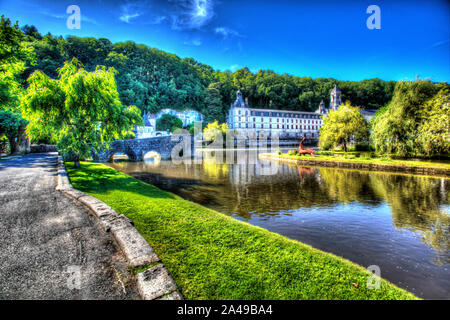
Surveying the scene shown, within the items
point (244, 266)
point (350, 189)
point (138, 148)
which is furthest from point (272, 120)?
point (244, 266)

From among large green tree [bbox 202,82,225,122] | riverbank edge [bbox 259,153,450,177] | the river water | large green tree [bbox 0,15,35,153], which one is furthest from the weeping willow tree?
large green tree [bbox 202,82,225,122]

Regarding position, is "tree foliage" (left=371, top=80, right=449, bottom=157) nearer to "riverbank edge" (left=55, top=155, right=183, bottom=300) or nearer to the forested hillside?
"riverbank edge" (left=55, top=155, right=183, bottom=300)

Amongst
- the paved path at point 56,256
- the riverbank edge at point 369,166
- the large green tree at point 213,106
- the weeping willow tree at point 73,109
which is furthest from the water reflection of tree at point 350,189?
the large green tree at point 213,106

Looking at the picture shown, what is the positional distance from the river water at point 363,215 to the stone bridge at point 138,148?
20.7m

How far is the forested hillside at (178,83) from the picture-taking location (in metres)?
78.2

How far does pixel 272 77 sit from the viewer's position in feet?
397

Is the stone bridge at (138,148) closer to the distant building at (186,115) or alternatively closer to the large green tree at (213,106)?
the distant building at (186,115)

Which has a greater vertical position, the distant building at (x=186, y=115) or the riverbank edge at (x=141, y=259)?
the distant building at (x=186, y=115)

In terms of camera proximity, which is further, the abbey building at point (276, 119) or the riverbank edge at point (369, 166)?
the abbey building at point (276, 119)

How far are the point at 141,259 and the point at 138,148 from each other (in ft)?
110
